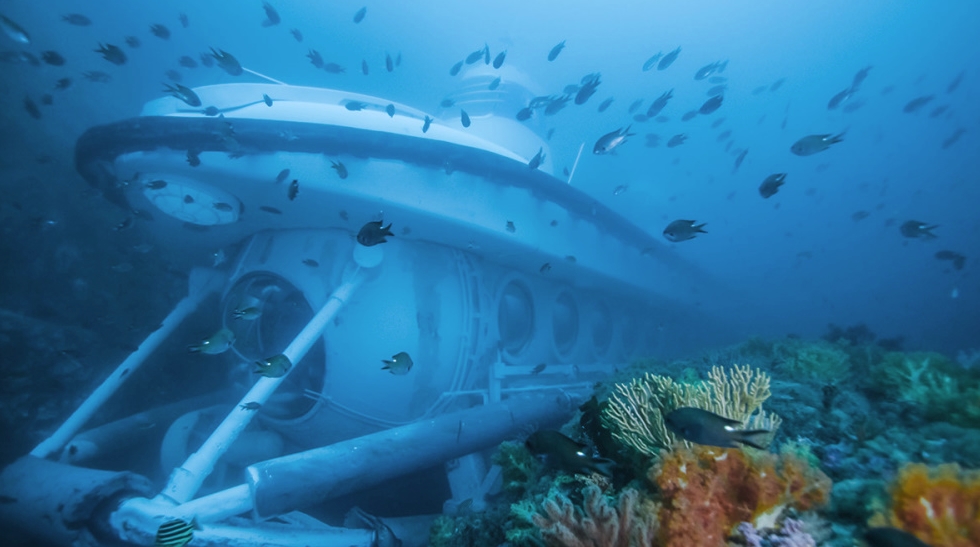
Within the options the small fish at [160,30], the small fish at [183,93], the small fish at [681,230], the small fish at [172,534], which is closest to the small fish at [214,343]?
the small fish at [172,534]

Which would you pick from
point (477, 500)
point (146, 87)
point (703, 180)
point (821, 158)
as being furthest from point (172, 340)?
point (821, 158)

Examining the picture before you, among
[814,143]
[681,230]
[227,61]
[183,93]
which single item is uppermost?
[814,143]

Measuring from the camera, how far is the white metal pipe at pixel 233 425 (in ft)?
14.1

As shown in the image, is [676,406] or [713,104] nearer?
[676,406]

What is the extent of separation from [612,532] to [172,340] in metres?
10.8

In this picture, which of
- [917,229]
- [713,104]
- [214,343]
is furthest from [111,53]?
[917,229]

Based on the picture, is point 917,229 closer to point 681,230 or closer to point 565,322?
point 681,230

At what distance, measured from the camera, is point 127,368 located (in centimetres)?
703

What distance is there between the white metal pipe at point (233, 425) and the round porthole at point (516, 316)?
3666 mm

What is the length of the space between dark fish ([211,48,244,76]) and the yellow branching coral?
749 centimetres

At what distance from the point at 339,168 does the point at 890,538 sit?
6.91 metres

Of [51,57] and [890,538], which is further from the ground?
[51,57]

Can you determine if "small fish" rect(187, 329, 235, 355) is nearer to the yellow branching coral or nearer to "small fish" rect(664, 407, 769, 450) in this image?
the yellow branching coral

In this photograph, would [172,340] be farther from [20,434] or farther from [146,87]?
[146,87]
